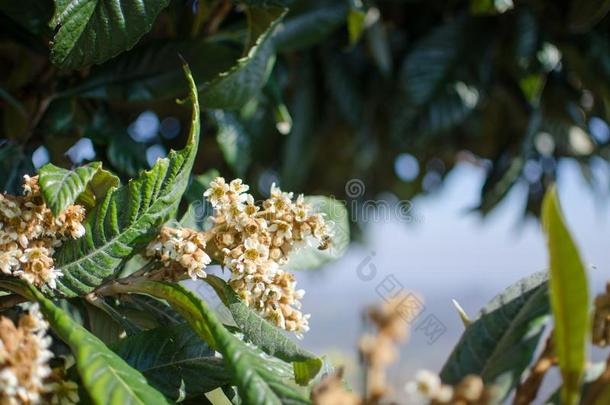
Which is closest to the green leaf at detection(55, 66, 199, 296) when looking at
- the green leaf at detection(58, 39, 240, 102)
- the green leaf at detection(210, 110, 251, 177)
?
the green leaf at detection(58, 39, 240, 102)

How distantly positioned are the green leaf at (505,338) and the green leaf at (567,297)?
0.06 m

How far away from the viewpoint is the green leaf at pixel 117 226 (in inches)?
25.5

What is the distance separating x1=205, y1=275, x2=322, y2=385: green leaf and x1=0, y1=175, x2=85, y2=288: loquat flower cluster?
15 centimetres

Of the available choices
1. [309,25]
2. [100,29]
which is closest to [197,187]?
[100,29]

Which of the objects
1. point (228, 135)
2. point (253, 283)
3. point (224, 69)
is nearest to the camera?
point (253, 283)

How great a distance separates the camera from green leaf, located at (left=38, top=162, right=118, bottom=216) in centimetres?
57

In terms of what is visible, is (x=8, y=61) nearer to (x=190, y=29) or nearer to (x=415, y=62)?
(x=190, y=29)

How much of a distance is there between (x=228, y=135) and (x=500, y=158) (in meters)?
0.79

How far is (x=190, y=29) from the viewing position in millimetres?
1130

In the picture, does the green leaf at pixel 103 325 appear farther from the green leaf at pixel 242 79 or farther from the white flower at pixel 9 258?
the green leaf at pixel 242 79

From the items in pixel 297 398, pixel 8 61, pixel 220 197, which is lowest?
pixel 297 398

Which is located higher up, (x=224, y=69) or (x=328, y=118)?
(x=224, y=69)

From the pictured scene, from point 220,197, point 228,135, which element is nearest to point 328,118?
point 228,135

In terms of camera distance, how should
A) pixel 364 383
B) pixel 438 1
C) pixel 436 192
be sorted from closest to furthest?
pixel 364 383
pixel 438 1
pixel 436 192
